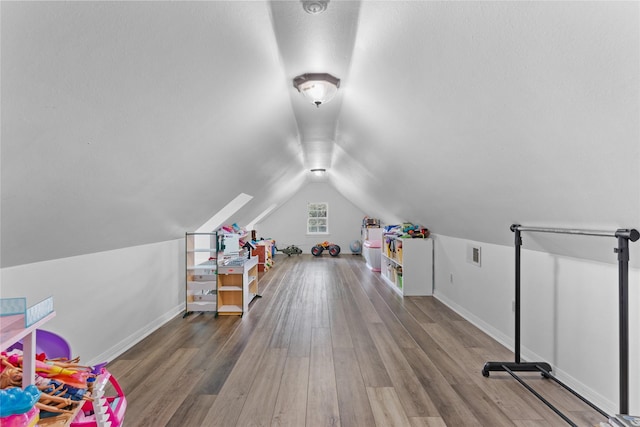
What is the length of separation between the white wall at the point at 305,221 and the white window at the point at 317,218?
0.43 ft

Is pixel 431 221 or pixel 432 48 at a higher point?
pixel 432 48

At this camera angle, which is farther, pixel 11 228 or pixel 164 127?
pixel 164 127

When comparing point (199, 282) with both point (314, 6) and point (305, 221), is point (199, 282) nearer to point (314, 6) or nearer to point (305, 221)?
point (314, 6)

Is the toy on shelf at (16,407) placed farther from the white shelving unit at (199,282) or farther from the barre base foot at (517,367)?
the white shelving unit at (199,282)

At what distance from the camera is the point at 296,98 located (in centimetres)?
299

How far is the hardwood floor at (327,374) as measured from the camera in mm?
2059

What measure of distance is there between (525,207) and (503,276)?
1.23m

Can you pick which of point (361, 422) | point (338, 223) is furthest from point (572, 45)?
point (338, 223)

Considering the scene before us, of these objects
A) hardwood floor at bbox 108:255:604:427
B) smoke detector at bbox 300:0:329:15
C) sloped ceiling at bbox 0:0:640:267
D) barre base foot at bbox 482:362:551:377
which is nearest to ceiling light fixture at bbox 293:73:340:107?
sloped ceiling at bbox 0:0:640:267

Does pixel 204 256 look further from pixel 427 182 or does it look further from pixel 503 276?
pixel 503 276

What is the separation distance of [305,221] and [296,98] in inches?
293

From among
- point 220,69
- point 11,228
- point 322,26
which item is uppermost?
point 322,26

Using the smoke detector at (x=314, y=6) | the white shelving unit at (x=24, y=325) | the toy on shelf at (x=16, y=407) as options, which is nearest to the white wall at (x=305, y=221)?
the smoke detector at (x=314, y=6)

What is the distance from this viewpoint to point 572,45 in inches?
46.0
